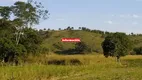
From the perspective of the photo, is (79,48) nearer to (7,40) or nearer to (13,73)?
(7,40)

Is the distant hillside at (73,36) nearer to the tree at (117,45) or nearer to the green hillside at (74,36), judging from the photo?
the green hillside at (74,36)

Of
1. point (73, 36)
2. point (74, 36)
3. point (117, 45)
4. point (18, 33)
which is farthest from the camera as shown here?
point (74, 36)

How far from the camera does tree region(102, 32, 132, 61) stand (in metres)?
51.3

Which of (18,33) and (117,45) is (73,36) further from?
(18,33)

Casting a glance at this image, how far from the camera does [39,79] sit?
70.8ft

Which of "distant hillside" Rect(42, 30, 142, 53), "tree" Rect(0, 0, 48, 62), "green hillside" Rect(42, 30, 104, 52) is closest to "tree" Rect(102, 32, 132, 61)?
"tree" Rect(0, 0, 48, 62)

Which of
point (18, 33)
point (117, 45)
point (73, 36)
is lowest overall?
point (117, 45)

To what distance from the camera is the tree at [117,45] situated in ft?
168

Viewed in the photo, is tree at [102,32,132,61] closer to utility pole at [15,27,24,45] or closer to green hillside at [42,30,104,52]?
utility pole at [15,27,24,45]

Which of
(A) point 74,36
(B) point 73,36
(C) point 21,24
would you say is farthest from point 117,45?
(A) point 74,36

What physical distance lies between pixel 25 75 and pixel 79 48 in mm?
77648

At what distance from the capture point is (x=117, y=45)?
5112 centimetres

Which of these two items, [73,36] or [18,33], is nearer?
[18,33]

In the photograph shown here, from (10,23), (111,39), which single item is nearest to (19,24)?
(10,23)
